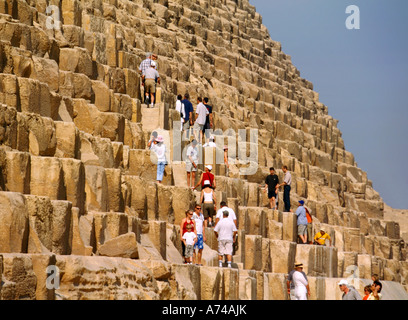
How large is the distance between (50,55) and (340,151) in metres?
23.2

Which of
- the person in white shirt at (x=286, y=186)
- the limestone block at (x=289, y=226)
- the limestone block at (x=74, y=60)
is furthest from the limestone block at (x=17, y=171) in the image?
the person in white shirt at (x=286, y=186)

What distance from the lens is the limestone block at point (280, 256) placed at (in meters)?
25.7

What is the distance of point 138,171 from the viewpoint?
2292cm

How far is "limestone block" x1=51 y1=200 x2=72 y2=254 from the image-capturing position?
1727 cm

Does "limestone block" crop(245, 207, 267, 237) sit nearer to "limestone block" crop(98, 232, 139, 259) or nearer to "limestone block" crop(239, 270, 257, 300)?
"limestone block" crop(239, 270, 257, 300)

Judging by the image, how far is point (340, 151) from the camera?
4459 centimetres

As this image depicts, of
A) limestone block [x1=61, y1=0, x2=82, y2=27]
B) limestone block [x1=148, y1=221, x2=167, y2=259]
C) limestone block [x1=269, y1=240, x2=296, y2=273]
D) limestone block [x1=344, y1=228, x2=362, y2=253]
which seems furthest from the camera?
limestone block [x1=344, y1=228, x2=362, y2=253]

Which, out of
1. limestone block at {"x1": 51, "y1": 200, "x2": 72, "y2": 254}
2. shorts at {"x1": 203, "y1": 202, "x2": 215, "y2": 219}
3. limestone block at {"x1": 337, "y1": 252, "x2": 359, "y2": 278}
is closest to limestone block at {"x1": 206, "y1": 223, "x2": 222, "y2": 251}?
shorts at {"x1": 203, "y1": 202, "x2": 215, "y2": 219}

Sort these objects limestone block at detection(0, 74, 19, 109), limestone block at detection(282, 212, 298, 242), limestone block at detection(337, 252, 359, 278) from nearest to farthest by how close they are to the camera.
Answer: limestone block at detection(0, 74, 19, 109) < limestone block at detection(282, 212, 298, 242) < limestone block at detection(337, 252, 359, 278)

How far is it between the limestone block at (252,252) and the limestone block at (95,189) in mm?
5366

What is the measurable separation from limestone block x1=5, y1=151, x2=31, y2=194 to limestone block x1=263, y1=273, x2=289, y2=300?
25.5 ft

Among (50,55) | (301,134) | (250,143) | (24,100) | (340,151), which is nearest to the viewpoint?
(24,100)
